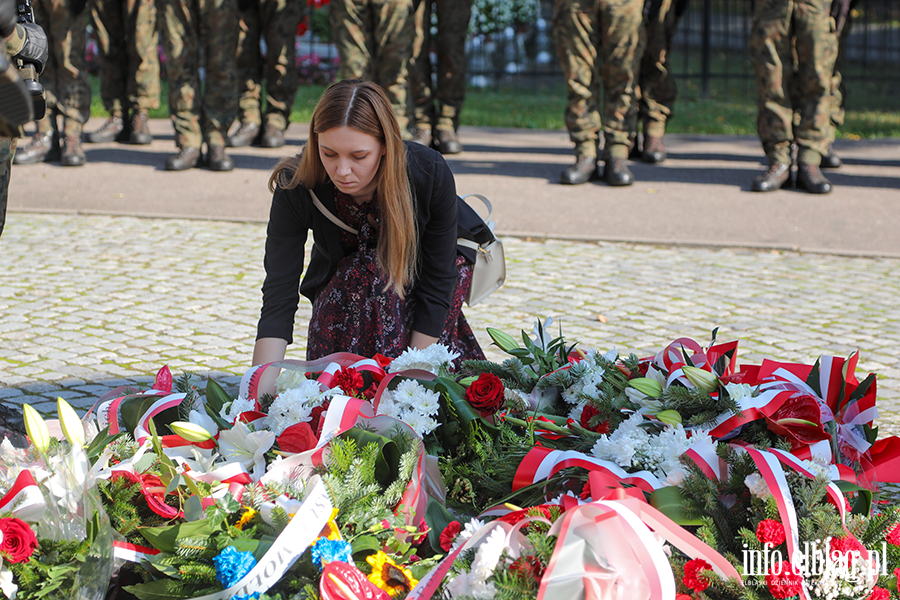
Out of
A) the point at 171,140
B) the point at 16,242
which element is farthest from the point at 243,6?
the point at 16,242

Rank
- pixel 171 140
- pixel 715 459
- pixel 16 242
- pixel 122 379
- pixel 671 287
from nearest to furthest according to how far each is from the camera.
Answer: pixel 715 459 < pixel 122 379 < pixel 671 287 < pixel 16 242 < pixel 171 140

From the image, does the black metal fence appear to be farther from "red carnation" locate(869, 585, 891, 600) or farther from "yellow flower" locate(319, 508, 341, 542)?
"yellow flower" locate(319, 508, 341, 542)

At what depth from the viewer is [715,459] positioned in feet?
6.97

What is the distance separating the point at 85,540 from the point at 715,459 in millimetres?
1354

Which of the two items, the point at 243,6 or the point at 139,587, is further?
the point at 243,6

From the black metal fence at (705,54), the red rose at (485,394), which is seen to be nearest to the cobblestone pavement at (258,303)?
the red rose at (485,394)

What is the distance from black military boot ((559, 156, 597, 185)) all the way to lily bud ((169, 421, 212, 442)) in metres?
5.74

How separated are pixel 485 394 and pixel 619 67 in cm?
543

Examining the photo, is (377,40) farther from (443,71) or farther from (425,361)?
(425,361)

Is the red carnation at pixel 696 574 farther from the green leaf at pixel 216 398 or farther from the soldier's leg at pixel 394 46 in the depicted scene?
the soldier's leg at pixel 394 46

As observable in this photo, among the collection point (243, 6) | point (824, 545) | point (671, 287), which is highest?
point (243, 6)

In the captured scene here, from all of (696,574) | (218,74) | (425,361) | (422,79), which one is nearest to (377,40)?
(422,79)

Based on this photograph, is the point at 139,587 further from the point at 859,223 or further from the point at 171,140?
the point at 171,140

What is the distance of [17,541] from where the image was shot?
6.08 ft
